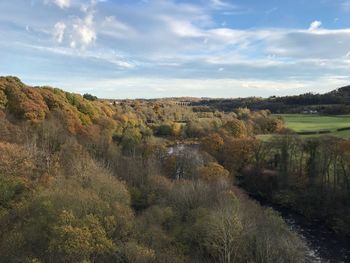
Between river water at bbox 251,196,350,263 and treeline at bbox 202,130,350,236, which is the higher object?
treeline at bbox 202,130,350,236

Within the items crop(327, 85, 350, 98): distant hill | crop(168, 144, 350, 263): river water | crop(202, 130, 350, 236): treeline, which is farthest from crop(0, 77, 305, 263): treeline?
crop(327, 85, 350, 98): distant hill

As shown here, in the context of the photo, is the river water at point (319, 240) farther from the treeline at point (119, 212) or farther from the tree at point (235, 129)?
the tree at point (235, 129)

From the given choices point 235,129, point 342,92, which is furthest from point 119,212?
point 342,92

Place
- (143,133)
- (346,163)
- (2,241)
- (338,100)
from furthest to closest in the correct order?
(338,100)
(143,133)
(346,163)
(2,241)

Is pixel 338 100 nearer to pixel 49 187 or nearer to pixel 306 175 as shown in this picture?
pixel 306 175

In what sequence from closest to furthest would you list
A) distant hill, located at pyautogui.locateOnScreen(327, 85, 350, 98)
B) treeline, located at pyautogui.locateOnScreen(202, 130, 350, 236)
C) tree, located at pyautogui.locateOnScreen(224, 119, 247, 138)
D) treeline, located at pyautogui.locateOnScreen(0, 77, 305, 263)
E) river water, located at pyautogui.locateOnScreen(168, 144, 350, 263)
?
1. treeline, located at pyautogui.locateOnScreen(0, 77, 305, 263)
2. river water, located at pyautogui.locateOnScreen(168, 144, 350, 263)
3. treeline, located at pyautogui.locateOnScreen(202, 130, 350, 236)
4. tree, located at pyautogui.locateOnScreen(224, 119, 247, 138)
5. distant hill, located at pyautogui.locateOnScreen(327, 85, 350, 98)

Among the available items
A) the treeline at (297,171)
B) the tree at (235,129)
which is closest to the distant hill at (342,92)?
the tree at (235,129)

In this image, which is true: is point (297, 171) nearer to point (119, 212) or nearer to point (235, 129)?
point (235, 129)

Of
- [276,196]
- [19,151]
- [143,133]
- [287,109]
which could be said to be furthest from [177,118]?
[19,151]

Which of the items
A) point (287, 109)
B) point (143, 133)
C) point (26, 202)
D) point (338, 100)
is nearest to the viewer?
point (26, 202)

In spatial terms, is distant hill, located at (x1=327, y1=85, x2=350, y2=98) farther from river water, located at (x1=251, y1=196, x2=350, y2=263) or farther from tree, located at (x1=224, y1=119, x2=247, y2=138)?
river water, located at (x1=251, y1=196, x2=350, y2=263)

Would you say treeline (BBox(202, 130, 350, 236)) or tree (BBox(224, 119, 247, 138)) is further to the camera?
tree (BBox(224, 119, 247, 138))
